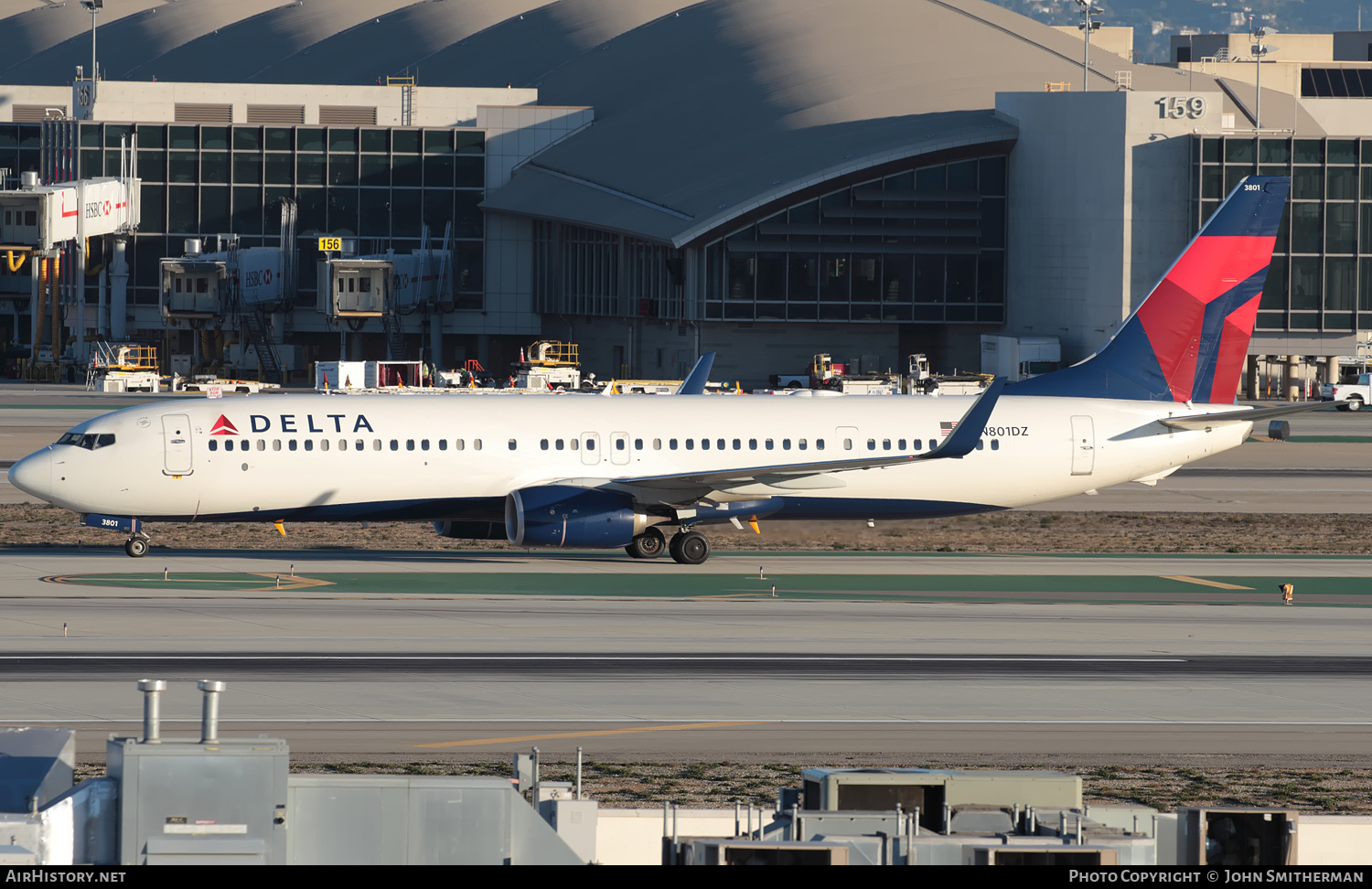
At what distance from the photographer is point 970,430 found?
1465 inches

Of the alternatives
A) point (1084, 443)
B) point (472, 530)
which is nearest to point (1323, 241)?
point (1084, 443)

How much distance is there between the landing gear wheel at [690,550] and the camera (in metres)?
39.6

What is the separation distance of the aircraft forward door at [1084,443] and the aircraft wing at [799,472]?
2.80m

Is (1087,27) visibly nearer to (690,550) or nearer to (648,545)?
(648,545)

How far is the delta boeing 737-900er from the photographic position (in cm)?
3731

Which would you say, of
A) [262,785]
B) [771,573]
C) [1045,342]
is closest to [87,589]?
[771,573]

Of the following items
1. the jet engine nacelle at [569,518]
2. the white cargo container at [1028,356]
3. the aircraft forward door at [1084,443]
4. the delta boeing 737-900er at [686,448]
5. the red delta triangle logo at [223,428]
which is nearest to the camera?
the jet engine nacelle at [569,518]

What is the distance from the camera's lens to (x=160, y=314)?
389 feet

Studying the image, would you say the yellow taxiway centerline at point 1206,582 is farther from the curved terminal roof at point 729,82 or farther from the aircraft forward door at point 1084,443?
the curved terminal roof at point 729,82

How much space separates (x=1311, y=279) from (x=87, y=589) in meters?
87.4

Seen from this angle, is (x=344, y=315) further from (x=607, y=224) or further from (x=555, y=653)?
(x=555, y=653)

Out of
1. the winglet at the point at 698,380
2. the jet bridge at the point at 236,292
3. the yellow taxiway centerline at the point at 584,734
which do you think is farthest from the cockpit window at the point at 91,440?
the jet bridge at the point at 236,292

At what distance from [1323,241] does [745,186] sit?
3660 centimetres

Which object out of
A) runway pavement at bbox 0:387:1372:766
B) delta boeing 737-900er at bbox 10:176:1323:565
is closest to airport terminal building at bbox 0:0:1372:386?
delta boeing 737-900er at bbox 10:176:1323:565
